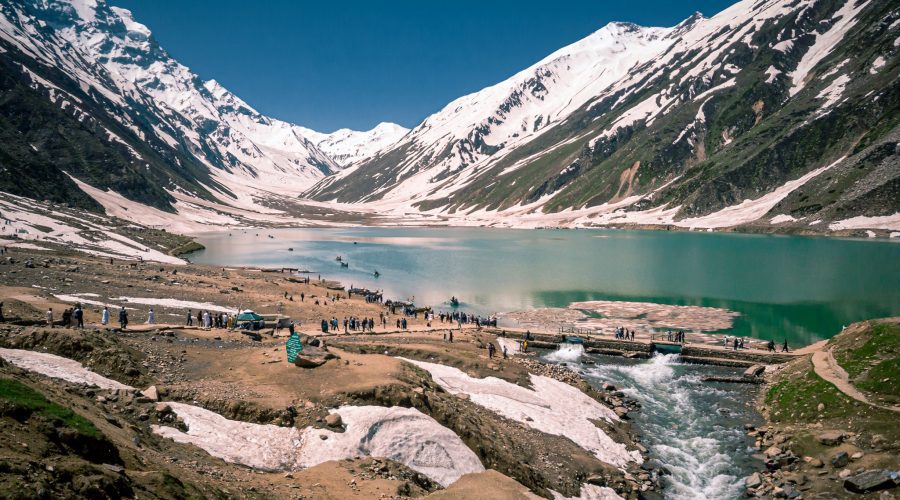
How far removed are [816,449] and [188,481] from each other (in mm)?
33854

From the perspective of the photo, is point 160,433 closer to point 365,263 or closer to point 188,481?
point 188,481

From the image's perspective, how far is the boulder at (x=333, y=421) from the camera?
76.5 ft

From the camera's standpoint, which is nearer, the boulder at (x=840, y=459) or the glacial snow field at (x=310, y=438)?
the glacial snow field at (x=310, y=438)

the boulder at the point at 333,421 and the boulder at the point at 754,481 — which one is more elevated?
the boulder at the point at 333,421

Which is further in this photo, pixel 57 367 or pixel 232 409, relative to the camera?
pixel 232 409

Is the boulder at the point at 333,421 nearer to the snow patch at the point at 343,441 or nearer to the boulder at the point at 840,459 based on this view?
the snow patch at the point at 343,441

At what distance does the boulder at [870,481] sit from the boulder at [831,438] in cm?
380

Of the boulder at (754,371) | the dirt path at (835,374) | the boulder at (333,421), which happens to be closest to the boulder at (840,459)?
the dirt path at (835,374)

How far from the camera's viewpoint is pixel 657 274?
107625mm

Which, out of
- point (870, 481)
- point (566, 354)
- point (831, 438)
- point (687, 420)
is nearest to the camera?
point (870, 481)

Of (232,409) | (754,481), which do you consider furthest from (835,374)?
(232,409)

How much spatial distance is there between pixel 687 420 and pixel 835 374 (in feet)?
39.4

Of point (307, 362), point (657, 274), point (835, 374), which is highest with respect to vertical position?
point (657, 274)

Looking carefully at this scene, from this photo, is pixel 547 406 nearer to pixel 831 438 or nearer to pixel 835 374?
pixel 831 438
